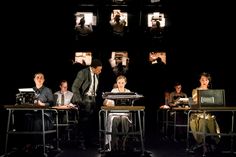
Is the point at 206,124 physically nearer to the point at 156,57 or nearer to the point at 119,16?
the point at 156,57

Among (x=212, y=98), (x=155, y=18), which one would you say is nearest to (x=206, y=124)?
(x=212, y=98)

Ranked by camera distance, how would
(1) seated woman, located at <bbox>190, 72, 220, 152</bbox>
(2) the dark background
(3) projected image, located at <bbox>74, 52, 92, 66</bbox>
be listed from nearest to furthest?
(1) seated woman, located at <bbox>190, 72, 220, 152</bbox>
(2) the dark background
(3) projected image, located at <bbox>74, 52, 92, 66</bbox>

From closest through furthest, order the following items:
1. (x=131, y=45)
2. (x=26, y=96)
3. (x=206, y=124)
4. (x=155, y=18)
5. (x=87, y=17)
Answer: (x=26, y=96) < (x=206, y=124) < (x=131, y=45) < (x=87, y=17) < (x=155, y=18)

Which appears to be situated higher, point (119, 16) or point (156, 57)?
point (119, 16)

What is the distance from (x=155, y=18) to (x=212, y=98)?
18.3 feet

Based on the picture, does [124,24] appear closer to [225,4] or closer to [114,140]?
[225,4]

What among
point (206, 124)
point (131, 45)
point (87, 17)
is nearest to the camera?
point (206, 124)

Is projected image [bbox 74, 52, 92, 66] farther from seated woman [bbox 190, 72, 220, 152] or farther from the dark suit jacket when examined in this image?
seated woman [bbox 190, 72, 220, 152]

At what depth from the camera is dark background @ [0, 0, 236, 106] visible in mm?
9023

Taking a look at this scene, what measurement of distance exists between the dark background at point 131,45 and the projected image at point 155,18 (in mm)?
210

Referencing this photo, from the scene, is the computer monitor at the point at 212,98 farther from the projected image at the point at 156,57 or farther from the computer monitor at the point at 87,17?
the computer monitor at the point at 87,17

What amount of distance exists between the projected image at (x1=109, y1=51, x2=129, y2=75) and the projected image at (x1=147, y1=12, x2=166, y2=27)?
3.97ft

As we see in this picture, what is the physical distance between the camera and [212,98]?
5.46 metres

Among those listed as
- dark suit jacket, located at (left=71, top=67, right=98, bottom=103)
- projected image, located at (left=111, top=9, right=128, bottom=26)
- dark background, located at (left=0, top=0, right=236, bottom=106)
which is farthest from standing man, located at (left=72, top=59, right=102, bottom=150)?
projected image, located at (left=111, top=9, right=128, bottom=26)
